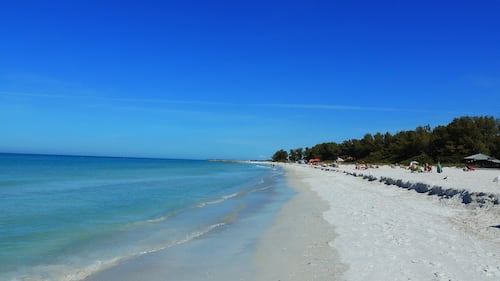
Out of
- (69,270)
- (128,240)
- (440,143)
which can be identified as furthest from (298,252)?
(440,143)

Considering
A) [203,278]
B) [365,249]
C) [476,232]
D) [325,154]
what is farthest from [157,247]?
[325,154]

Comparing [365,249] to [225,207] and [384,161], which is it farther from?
[384,161]

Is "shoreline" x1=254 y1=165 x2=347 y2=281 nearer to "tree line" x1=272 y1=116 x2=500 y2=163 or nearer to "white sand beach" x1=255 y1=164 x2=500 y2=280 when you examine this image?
"white sand beach" x1=255 y1=164 x2=500 y2=280

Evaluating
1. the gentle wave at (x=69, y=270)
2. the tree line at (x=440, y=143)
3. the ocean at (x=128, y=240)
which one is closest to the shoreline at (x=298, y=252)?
the ocean at (x=128, y=240)

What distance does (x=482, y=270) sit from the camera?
18.8ft

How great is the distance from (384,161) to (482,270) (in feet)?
258

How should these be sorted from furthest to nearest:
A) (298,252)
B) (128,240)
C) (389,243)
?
(128,240) < (389,243) < (298,252)

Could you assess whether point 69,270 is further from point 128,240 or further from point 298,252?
point 298,252

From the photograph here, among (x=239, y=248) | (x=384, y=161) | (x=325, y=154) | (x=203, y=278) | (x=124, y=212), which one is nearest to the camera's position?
(x=203, y=278)

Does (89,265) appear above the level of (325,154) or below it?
below

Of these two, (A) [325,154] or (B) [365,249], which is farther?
(A) [325,154]

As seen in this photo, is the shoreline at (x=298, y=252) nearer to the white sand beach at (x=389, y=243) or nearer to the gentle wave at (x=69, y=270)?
the white sand beach at (x=389, y=243)

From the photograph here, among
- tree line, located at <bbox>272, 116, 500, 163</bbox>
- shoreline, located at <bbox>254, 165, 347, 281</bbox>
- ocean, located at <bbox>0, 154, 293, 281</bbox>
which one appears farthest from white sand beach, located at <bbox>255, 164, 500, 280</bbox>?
tree line, located at <bbox>272, 116, 500, 163</bbox>

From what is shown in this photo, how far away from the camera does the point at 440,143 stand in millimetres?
65938
